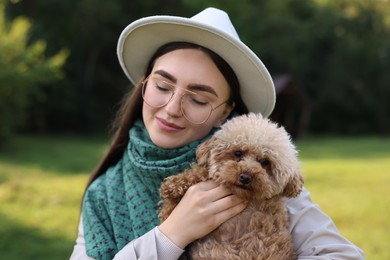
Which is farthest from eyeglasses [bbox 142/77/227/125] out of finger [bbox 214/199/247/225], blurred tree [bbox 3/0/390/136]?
blurred tree [bbox 3/0/390/136]

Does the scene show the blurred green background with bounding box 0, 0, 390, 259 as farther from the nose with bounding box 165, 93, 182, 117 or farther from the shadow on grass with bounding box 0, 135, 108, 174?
the nose with bounding box 165, 93, 182, 117

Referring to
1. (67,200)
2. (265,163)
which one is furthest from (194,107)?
(67,200)

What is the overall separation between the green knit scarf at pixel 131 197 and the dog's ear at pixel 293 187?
19.8 inches

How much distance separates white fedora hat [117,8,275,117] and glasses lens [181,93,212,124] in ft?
0.82

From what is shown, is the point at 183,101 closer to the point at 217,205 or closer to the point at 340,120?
the point at 217,205

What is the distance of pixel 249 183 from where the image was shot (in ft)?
7.51

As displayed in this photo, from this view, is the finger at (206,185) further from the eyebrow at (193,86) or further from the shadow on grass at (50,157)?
the shadow on grass at (50,157)

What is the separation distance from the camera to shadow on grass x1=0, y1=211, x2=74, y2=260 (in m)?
6.59

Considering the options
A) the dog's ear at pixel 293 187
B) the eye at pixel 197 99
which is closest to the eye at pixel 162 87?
the eye at pixel 197 99

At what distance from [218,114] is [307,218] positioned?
0.69 metres

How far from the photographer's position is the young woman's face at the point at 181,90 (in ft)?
8.05

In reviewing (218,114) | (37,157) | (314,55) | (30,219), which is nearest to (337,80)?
(314,55)

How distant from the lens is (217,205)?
2287 millimetres

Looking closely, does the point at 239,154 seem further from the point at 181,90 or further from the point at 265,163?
the point at 181,90
